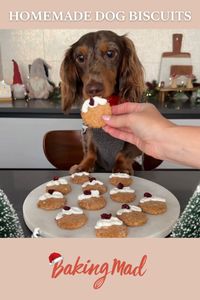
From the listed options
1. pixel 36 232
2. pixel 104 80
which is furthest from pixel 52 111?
pixel 36 232

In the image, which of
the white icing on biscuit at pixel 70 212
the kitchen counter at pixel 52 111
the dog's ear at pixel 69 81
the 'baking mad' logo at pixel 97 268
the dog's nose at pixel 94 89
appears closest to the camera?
the 'baking mad' logo at pixel 97 268

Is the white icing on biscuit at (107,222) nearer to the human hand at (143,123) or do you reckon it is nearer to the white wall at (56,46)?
the human hand at (143,123)

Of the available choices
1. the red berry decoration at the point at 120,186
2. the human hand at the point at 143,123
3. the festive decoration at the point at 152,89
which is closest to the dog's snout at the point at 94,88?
the human hand at the point at 143,123

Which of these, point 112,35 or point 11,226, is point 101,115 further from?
point 112,35

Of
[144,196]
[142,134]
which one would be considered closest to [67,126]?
[144,196]

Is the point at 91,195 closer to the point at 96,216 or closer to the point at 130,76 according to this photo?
the point at 96,216

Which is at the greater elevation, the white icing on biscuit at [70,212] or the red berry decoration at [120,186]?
the red berry decoration at [120,186]

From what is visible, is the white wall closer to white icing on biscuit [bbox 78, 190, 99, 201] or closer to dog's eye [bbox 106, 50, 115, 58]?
dog's eye [bbox 106, 50, 115, 58]
